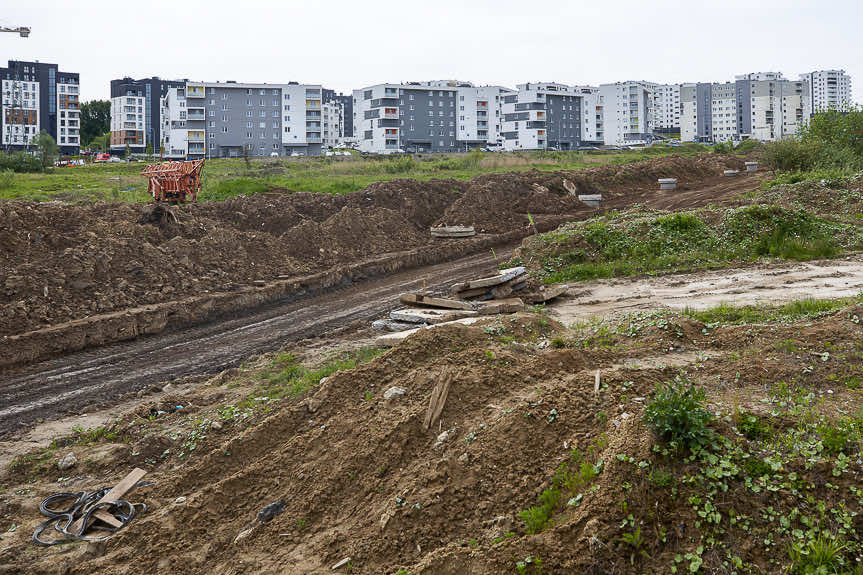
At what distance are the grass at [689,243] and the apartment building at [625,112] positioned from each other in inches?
4420

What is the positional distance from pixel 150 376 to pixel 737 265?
44.4ft

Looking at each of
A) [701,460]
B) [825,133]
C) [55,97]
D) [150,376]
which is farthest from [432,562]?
[55,97]

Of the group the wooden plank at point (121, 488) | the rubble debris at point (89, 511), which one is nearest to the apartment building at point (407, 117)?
the wooden plank at point (121, 488)

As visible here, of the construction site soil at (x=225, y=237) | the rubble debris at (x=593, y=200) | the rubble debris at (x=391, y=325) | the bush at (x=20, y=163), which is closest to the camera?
the rubble debris at (x=391, y=325)

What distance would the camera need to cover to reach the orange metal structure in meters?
26.5

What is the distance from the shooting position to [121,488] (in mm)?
7480

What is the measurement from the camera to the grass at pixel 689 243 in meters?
16.6

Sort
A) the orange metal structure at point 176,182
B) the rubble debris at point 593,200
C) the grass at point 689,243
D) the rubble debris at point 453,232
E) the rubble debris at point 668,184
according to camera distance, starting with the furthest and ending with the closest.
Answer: the rubble debris at point 668,184 < the rubble debris at point 593,200 < the orange metal structure at point 176,182 < the rubble debris at point 453,232 < the grass at point 689,243

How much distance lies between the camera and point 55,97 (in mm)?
128625

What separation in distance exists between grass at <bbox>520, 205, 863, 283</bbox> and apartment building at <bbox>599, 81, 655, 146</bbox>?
368 ft

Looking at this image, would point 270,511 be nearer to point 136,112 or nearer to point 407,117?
point 407,117

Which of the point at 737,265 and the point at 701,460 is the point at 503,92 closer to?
the point at 737,265

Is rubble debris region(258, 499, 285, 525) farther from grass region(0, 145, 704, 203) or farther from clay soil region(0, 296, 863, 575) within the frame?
grass region(0, 145, 704, 203)

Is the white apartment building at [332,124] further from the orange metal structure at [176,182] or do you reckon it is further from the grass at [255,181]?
the orange metal structure at [176,182]
